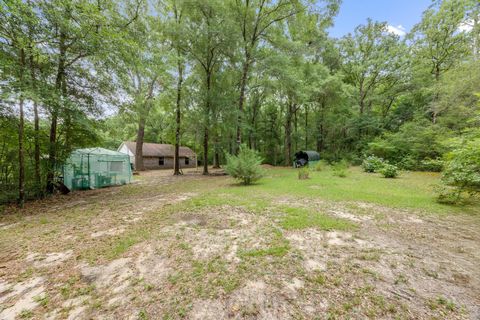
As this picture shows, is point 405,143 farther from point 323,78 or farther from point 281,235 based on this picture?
point 281,235

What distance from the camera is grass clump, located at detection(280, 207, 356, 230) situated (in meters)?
3.86

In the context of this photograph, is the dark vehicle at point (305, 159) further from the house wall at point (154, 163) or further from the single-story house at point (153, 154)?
the house wall at point (154, 163)

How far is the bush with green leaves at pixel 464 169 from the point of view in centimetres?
458

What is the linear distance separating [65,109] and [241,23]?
12622 mm

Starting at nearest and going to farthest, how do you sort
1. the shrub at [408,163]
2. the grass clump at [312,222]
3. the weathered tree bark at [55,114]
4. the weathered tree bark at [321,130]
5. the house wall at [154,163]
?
the grass clump at [312,222], the weathered tree bark at [55,114], the shrub at [408,163], the house wall at [154,163], the weathered tree bark at [321,130]

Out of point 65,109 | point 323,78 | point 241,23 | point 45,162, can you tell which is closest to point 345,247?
point 65,109

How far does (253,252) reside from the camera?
2.93 m

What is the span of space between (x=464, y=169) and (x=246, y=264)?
6853mm

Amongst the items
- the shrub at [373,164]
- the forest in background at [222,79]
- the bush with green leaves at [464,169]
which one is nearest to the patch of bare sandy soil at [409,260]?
the bush with green leaves at [464,169]

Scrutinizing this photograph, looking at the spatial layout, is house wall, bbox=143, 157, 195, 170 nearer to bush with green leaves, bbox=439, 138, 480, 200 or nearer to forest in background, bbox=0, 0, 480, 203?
forest in background, bbox=0, 0, 480, 203

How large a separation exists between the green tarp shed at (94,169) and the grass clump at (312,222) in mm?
9522

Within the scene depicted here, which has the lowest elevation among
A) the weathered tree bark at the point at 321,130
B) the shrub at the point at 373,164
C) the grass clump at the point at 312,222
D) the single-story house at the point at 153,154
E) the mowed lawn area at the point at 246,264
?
the mowed lawn area at the point at 246,264

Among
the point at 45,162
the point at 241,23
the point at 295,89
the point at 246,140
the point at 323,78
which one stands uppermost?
the point at 241,23

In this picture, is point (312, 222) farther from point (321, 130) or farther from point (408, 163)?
point (321, 130)
